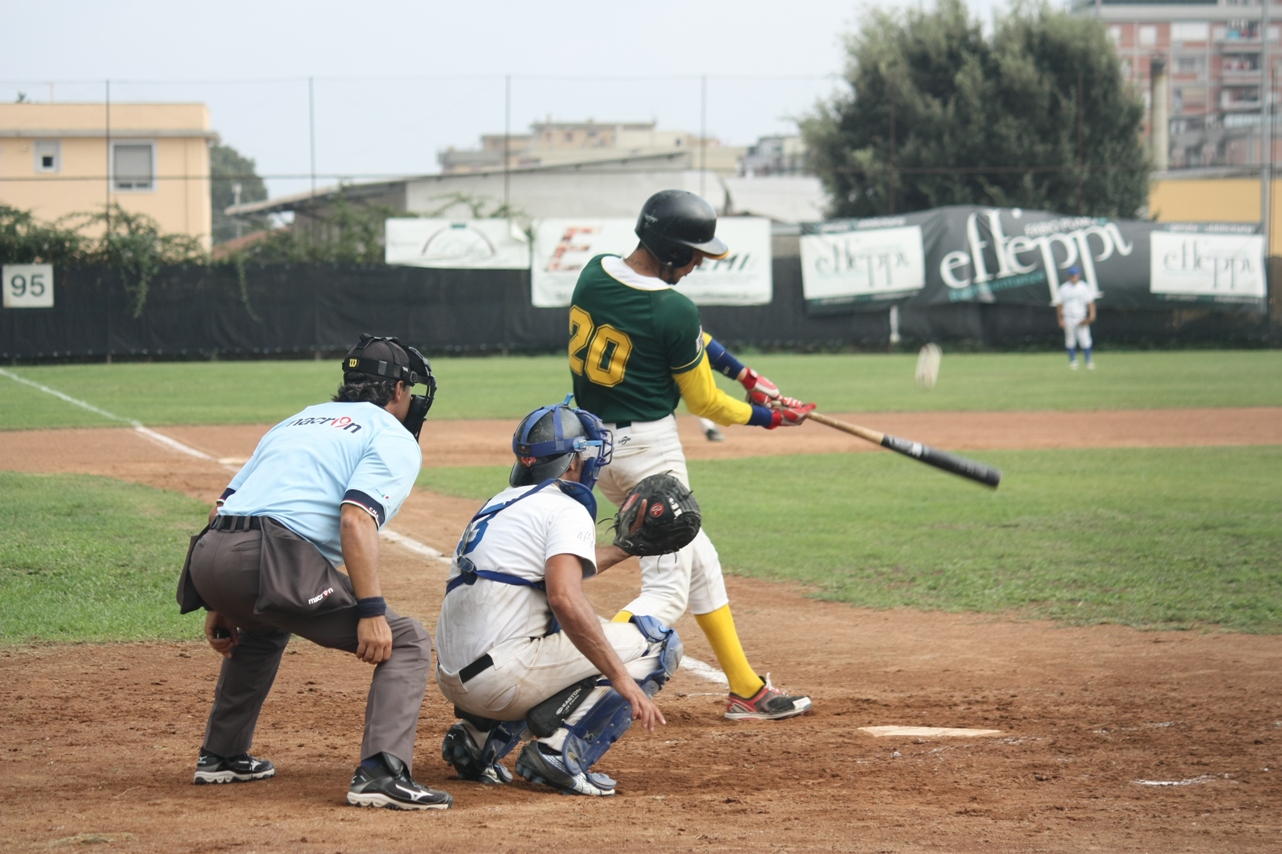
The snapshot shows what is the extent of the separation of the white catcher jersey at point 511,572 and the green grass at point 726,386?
1335cm

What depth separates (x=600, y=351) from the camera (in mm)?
5496

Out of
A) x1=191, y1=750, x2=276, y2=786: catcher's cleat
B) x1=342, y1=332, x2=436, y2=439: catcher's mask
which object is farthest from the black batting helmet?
x1=191, y1=750, x2=276, y2=786: catcher's cleat

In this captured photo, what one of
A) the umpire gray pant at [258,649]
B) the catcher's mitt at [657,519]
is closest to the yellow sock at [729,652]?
the catcher's mitt at [657,519]

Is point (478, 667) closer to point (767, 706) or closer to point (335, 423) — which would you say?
point (335, 423)

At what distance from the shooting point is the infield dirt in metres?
3.78

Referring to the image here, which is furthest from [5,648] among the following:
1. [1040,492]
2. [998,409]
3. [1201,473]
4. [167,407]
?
[998,409]

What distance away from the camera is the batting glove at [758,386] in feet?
19.5

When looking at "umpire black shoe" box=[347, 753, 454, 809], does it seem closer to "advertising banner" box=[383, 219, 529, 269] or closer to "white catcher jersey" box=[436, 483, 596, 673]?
"white catcher jersey" box=[436, 483, 596, 673]

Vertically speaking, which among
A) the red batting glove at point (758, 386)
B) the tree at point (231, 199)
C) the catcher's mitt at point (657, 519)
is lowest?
the catcher's mitt at point (657, 519)

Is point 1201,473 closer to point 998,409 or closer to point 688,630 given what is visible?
point 998,409

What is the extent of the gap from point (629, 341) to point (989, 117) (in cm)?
3549

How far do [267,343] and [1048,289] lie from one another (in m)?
19.4

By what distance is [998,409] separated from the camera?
19.1 m

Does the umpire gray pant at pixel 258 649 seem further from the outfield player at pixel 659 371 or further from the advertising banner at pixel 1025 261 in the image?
the advertising banner at pixel 1025 261
